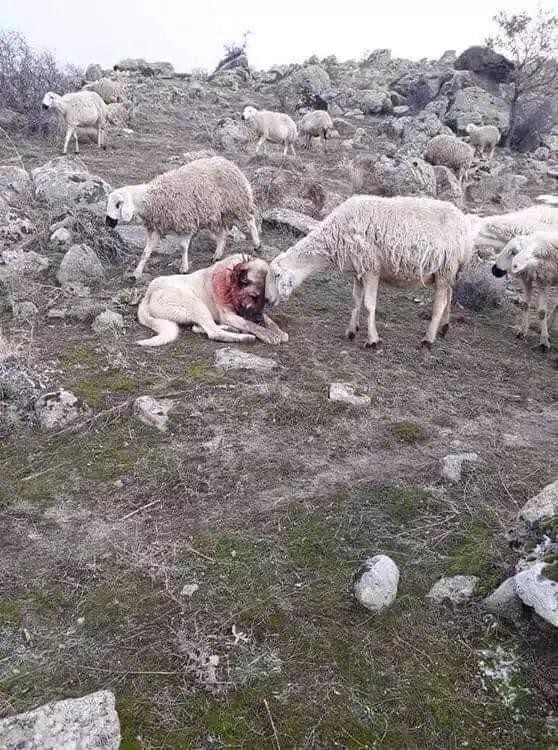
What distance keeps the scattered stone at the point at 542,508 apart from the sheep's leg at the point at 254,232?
23.2 feet

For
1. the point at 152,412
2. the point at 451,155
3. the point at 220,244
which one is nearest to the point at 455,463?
the point at 152,412

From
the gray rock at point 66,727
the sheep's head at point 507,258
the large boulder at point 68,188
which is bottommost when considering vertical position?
the gray rock at point 66,727

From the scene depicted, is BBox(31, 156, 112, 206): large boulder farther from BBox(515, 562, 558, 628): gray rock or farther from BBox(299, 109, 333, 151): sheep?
BBox(299, 109, 333, 151): sheep

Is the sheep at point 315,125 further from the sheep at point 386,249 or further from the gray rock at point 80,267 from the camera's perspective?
the sheep at point 386,249

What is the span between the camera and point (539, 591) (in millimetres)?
3027

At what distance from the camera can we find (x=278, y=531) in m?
4.08

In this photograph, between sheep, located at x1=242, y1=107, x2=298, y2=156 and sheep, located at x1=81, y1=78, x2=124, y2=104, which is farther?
sheep, located at x1=81, y1=78, x2=124, y2=104

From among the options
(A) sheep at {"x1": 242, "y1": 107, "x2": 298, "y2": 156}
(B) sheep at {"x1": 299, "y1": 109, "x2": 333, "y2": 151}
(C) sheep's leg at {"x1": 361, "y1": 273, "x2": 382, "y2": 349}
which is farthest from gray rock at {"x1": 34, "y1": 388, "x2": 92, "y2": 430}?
(B) sheep at {"x1": 299, "y1": 109, "x2": 333, "y2": 151}

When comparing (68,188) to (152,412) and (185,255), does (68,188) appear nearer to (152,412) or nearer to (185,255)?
(185,255)

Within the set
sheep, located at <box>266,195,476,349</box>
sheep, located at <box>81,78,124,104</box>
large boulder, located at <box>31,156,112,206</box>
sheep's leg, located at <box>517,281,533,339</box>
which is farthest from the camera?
sheep, located at <box>81,78,124,104</box>

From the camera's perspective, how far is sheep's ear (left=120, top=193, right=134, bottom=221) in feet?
27.7

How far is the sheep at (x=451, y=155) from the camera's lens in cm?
1702

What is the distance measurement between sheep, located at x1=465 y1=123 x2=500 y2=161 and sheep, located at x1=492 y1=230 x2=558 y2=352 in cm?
1505

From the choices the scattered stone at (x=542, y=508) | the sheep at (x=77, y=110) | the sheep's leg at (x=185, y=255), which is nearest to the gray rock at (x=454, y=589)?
the scattered stone at (x=542, y=508)
